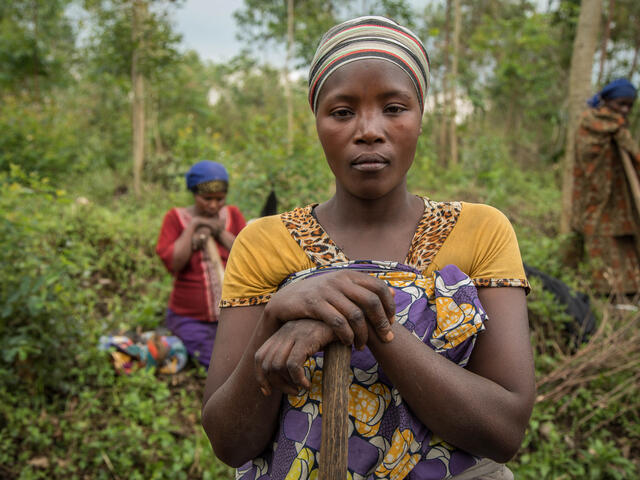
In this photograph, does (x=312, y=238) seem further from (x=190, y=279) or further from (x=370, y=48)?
(x=190, y=279)

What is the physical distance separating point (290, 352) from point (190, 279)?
10.5ft

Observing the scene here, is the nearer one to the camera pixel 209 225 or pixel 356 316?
pixel 356 316

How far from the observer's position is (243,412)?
3.42ft

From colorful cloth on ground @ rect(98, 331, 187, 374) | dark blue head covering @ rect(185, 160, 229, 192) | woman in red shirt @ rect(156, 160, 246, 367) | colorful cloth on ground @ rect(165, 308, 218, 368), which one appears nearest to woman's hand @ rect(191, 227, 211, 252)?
woman in red shirt @ rect(156, 160, 246, 367)

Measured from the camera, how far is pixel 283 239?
1198 mm

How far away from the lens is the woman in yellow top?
94 cm

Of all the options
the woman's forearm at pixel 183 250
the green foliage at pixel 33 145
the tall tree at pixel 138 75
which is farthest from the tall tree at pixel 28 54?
the woman's forearm at pixel 183 250

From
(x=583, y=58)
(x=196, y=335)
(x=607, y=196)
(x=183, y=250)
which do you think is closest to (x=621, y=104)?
(x=607, y=196)

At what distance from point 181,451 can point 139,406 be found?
1.45 ft

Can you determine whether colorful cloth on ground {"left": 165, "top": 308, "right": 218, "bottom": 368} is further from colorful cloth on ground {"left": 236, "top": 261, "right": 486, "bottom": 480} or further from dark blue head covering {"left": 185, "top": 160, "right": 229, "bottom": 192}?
colorful cloth on ground {"left": 236, "top": 261, "right": 486, "bottom": 480}

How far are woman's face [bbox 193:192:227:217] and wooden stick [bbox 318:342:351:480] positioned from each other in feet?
10.3

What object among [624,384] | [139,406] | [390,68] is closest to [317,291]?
[390,68]

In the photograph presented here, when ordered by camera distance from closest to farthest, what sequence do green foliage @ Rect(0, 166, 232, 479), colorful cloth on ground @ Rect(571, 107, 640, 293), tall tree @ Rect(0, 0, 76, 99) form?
green foliage @ Rect(0, 166, 232, 479) → colorful cloth on ground @ Rect(571, 107, 640, 293) → tall tree @ Rect(0, 0, 76, 99)

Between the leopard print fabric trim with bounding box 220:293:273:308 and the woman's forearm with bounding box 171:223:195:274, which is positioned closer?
the leopard print fabric trim with bounding box 220:293:273:308
